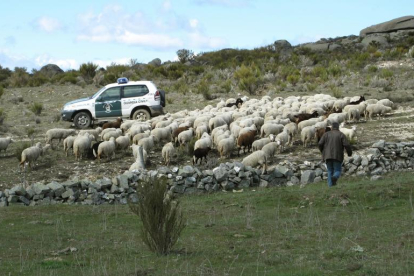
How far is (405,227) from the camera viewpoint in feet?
35.1

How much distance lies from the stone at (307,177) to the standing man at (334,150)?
1.45 m

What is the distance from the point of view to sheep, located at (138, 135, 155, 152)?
19.9 m

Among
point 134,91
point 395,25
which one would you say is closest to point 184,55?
point 395,25

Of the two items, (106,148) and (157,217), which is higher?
(157,217)

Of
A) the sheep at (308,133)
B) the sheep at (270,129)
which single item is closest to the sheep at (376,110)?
the sheep at (270,129)

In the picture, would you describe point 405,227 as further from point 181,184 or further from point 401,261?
point 181,184

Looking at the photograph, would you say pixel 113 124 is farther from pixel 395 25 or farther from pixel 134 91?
pixel 395 25

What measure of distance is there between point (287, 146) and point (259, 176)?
3.94 metres

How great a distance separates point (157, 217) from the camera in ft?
30.3

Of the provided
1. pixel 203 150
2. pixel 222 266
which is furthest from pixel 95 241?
pixel 203 150

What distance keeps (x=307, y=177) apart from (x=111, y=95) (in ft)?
39.2

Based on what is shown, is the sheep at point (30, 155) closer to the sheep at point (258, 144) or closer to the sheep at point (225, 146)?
the sheep at point (225, 146)

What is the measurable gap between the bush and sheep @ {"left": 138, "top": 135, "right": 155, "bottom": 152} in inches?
412

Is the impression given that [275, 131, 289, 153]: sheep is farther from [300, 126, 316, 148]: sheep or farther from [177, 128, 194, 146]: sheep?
[177, 128, 194, 146]: sheep
